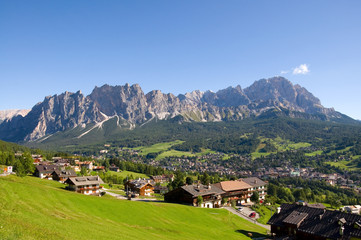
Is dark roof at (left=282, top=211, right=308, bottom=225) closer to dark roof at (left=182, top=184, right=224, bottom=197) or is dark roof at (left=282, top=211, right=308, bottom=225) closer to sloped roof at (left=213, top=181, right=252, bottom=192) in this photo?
dark roof at (left=182, top=184, right=224, bottom=197)

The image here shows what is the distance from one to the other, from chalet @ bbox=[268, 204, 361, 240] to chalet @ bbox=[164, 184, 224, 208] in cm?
2966

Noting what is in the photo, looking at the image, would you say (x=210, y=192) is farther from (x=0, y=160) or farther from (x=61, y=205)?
(x=0, y=160)

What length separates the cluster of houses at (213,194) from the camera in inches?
3214

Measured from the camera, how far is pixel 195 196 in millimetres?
80312

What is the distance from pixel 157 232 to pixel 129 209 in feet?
39.4

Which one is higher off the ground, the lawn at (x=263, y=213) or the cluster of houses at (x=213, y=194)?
the cluster of houses at (x=213, y=194)

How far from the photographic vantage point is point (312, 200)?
136000 mm

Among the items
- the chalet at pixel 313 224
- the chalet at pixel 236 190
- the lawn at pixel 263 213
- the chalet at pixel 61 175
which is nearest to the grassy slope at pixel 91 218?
the chalet at pixel 313 224

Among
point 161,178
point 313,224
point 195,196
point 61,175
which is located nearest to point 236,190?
point 195,196

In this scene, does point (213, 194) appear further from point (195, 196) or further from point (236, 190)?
point (236, 190)

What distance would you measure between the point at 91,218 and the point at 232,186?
2830 inches

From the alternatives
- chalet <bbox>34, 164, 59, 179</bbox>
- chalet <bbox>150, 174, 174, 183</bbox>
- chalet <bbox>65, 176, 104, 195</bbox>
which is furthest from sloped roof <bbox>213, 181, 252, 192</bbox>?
chalet <bbox>34, 164, 59, 179</bbox>

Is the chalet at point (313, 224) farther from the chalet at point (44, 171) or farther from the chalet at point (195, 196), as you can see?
the chalet at point (44, 171)

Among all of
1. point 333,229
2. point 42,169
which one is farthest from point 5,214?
point 42,169
